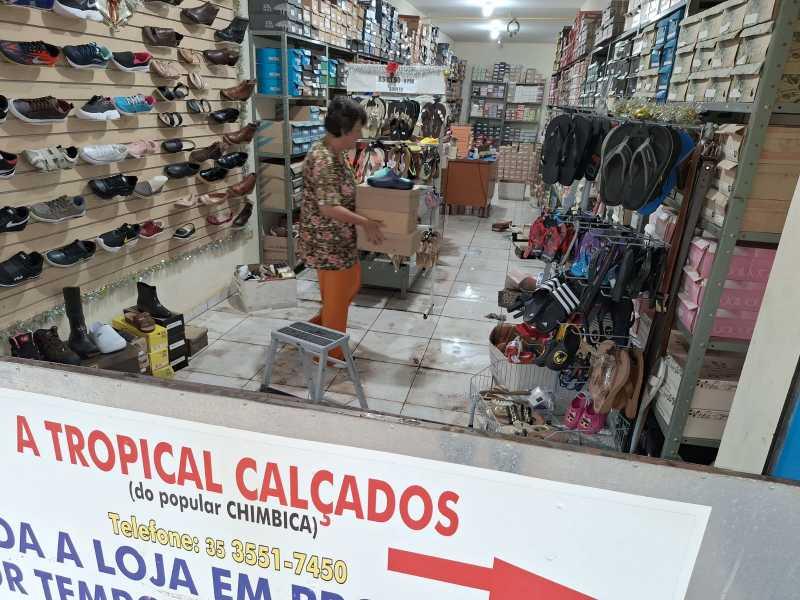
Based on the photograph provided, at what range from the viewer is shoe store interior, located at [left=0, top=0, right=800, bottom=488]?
6.51 feet

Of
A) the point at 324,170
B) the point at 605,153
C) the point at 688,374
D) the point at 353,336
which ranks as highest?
the point at 605,153

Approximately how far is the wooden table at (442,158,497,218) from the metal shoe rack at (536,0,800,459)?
653cm

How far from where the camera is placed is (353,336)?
13.7 ft

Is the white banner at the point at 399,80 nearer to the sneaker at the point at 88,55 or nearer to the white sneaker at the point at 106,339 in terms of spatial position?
the sneaker at the point at 88,55

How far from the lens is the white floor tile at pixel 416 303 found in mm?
4801

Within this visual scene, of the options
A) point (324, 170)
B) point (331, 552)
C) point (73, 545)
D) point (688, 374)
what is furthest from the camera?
point (324, 170)

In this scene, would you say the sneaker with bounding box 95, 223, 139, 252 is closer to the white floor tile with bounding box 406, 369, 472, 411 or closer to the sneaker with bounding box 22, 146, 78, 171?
the sneaker with bounding box 22, 146, 78, 171

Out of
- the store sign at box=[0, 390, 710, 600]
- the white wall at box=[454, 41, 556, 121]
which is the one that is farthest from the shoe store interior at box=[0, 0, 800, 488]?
the white wall at box=[454, 41, 556, 121]

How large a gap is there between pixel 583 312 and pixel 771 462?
1.48 m

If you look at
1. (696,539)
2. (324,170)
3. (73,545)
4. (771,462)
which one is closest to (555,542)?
(696,539)

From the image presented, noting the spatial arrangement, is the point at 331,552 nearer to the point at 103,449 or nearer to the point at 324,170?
the point at 103,449

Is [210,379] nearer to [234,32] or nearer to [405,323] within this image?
[405,323]

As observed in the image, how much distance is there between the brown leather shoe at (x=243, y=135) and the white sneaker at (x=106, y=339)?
6.77 ft

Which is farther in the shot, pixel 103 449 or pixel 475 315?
pixel 475 315
